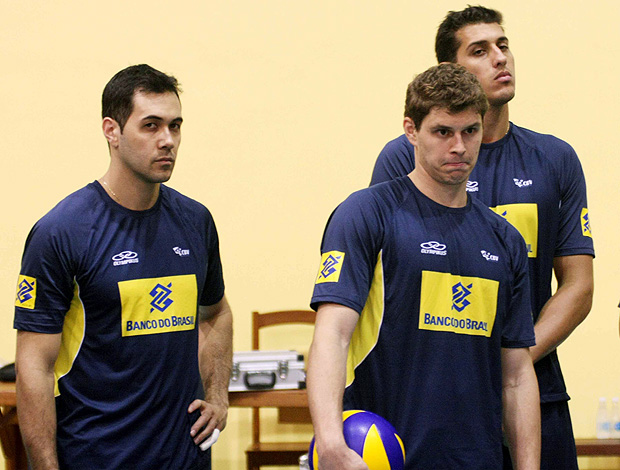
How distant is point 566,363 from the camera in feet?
16.7

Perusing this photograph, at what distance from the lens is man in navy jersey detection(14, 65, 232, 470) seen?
2602 mm

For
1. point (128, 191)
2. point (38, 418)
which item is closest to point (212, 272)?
point (128, 191)

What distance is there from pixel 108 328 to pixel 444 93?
1.38m

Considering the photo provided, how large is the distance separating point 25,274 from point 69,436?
58cm

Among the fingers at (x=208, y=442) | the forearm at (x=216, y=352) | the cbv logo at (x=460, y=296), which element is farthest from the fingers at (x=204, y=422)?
the cbv logo at (x=460, y=296)

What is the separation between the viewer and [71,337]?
105 inches

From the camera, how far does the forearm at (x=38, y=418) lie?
2.56 metres

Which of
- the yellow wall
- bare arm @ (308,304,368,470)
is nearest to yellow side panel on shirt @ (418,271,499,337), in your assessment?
bare arm @ (308,304,368,470)

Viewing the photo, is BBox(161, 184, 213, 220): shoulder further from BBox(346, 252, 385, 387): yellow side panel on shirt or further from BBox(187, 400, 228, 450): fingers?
BBox(346, 252, 385, 387): yellow side panel on shirt

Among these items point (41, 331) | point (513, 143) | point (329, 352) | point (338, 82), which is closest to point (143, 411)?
point (41, 331)

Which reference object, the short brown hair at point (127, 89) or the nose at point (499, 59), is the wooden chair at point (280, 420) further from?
the nose at point (499, 59)

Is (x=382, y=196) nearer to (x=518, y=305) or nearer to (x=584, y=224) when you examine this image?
(x=518, y=305)

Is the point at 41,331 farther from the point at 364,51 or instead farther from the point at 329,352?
the point at 364,51

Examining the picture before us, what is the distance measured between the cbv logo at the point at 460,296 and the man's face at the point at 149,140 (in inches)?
44.7
